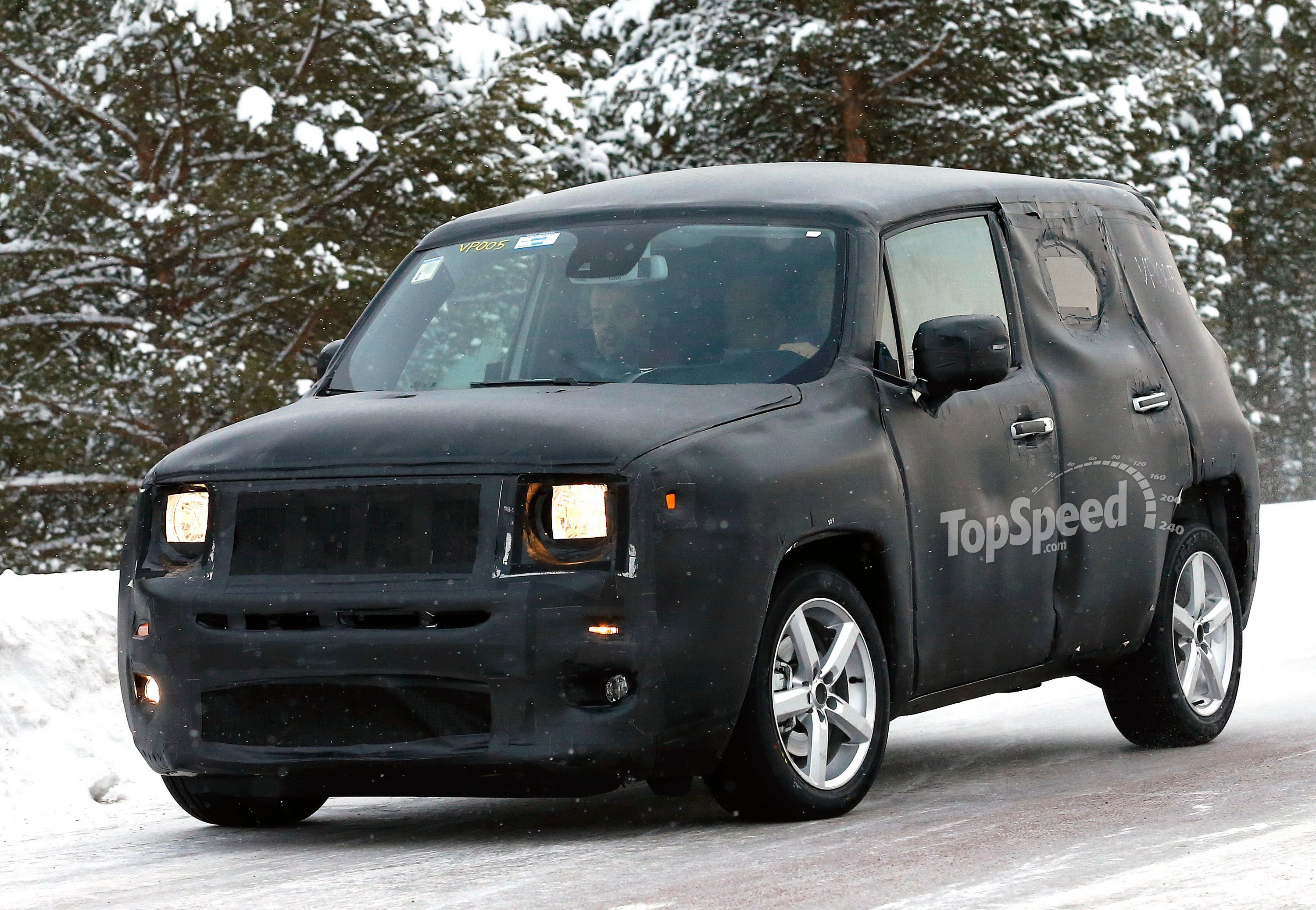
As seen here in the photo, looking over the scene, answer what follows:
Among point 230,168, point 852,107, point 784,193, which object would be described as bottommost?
point 784,193

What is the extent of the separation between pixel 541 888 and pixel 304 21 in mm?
21908

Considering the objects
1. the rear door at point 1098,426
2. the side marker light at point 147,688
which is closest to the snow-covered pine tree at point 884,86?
the rear door at point 1098,426

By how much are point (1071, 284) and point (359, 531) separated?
3197 mm

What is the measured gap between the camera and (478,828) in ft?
22.0

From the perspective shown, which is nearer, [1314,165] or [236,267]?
[236,267]

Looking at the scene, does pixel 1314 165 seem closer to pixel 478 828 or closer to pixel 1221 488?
pixel 1221 488

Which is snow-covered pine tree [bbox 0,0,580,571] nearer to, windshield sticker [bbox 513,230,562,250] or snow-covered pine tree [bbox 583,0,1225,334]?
snow-covered pine tree [bbox 583,0,1225,334]

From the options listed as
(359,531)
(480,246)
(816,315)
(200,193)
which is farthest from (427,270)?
(200,193)

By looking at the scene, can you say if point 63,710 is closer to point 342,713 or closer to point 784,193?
point 342,713

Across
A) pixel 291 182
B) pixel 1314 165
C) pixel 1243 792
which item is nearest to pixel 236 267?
pixel 291 182

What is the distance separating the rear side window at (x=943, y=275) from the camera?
718 centimetres

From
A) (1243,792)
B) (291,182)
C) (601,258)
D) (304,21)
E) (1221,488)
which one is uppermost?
(304,21)

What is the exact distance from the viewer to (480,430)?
607cm

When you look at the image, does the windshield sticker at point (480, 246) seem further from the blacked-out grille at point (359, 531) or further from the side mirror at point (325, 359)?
the blacked-out grille at point (359, 531)
